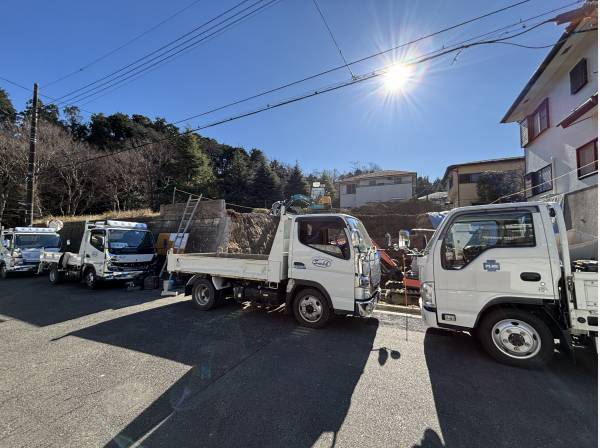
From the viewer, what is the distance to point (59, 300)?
7820 millimetres

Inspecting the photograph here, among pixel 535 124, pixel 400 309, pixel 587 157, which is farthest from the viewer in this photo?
pixel 535 124

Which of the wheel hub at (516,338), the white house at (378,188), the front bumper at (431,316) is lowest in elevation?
the wheel hub at (516,338)

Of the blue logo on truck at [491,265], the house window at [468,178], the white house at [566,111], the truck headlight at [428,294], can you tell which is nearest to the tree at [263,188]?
the house window at [468,178]

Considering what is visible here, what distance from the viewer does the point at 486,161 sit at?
24.1m

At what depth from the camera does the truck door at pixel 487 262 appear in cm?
352

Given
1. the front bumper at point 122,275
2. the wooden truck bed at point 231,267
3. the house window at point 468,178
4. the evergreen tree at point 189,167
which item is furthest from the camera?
the evergreen tree at point 189,167

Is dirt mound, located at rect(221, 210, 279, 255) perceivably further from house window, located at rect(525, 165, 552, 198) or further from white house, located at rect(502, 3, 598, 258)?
house window, located at rect(525, 165, 552, 198)

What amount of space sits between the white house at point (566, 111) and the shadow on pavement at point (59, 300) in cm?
1131

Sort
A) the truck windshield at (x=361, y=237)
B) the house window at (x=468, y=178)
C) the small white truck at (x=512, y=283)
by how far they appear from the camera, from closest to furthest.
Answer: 1. the small white truck at (x=512, y=283)
2. the truck windshield at (x=361, y=237)
3. the house window at (x=468, y=178)

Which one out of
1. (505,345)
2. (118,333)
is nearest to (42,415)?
(118,333)

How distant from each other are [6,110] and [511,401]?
39.4 m

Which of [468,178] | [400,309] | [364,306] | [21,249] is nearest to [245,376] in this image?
[364,306]

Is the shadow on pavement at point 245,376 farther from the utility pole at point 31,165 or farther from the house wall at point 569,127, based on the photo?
the utility pole at point 31,165

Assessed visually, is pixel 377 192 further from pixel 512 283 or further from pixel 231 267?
pixel 512 283
